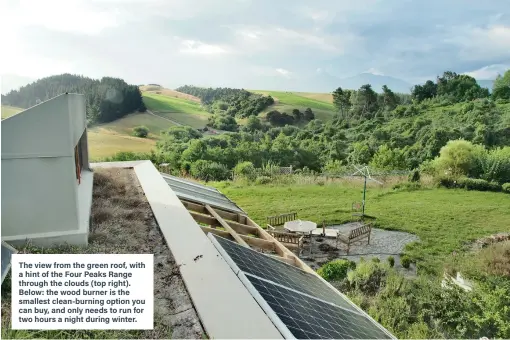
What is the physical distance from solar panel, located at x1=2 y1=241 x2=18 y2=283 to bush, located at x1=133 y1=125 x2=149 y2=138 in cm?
5097

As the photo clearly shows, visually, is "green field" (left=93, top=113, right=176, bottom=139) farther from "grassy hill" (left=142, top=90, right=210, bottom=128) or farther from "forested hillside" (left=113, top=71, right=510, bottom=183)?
"forested hillside" (left=113, top=71, right=510, bottom=183)

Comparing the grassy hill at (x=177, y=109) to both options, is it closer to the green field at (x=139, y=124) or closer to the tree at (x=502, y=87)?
the green field at (x=139, y=124)

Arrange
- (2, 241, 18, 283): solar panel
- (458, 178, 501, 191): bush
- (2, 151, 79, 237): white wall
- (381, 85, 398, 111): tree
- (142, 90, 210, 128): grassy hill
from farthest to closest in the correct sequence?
1. (142, 90, 210, 128): grassy hill
2. (381, 85, 398, 111): tree
3. (458, 178, 501, 191): bush
4. (2, 151, 79, 237): white wall
5. (2, 241, 18, 283): solar panel

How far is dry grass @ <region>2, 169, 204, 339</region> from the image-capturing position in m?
3.43

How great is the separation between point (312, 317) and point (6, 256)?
3.77 metres

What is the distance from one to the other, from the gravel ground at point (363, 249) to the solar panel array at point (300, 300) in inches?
291

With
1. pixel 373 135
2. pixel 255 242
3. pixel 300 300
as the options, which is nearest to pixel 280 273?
pixel 300 300

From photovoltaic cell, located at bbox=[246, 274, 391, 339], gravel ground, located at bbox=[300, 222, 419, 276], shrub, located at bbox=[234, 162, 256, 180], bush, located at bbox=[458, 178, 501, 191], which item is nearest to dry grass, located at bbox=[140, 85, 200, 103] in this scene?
shrub, located at bbox=[234, 162, 256, 180]

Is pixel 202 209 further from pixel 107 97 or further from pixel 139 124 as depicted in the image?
pixel 107 97

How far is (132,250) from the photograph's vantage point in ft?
→ 17.2

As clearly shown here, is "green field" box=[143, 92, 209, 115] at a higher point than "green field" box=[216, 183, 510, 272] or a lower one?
higher

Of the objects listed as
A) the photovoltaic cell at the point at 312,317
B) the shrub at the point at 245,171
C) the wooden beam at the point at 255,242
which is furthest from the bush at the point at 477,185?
the photovoltaic cell at the point at 312,317

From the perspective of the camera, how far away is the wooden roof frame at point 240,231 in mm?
6441

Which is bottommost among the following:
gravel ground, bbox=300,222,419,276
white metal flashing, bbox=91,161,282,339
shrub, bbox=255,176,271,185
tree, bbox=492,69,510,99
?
gravel ground, bbox=300,222,419,276
